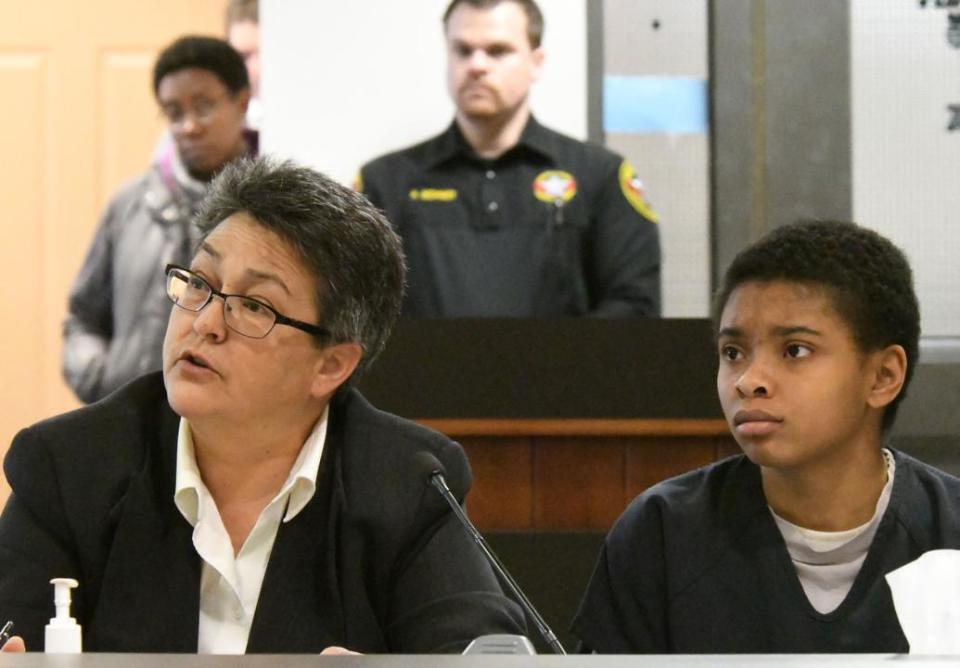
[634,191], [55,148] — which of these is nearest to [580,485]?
[634,191]

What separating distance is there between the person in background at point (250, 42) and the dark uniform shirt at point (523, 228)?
0.94 ft

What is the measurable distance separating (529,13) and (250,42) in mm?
604

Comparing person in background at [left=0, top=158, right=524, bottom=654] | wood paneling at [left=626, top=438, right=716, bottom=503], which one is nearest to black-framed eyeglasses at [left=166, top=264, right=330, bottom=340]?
person in background at [left=0, top=158, right=524, bottom=654]

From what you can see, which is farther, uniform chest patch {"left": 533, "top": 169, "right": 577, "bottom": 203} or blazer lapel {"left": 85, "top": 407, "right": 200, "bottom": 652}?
uniform chest patch {"left": 533, "top": 169, "right": 577, "bottom": 203}

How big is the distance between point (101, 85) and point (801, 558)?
3066 millimetres

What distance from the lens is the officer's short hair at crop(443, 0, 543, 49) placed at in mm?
3062

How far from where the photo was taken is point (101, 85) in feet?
14.1

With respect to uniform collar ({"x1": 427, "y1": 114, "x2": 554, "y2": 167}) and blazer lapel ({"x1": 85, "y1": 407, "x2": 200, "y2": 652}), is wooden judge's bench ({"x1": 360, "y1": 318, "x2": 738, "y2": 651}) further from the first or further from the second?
blazer lapel ({"x1": 85, "y1": 407, "x2": 200, "y2": 652})

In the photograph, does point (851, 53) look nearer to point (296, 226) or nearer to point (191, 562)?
point (296, 226)

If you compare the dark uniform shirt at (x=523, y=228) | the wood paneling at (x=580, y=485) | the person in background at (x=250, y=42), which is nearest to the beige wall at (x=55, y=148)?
the person in background at (x=250, y=42)

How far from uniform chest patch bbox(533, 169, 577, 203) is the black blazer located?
138 centimetres

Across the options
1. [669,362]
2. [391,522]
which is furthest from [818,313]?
[669,362]

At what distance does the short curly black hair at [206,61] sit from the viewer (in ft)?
10.2

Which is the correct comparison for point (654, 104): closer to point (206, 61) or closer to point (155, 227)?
point (206, 61)
